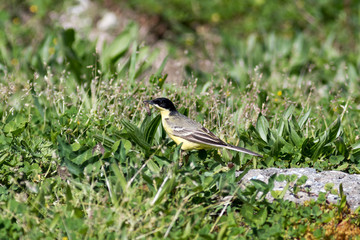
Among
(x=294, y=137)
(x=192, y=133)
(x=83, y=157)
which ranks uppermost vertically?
(x=83, y=157)

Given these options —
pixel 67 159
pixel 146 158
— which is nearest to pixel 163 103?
pixel 146 158

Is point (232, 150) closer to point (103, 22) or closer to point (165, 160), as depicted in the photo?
point (165, 160)

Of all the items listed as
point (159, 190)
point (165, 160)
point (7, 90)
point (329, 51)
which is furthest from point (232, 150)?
point (329, 51)

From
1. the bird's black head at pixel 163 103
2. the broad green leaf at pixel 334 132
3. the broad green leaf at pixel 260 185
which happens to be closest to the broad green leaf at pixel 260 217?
the broad green leaf at pixel 260 185

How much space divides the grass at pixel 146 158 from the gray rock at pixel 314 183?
14 cm

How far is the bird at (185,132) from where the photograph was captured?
183 inches

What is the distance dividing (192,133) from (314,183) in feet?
3.92

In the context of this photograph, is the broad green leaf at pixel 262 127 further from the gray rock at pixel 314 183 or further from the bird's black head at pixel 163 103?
the bird's black head at pixel 163 103

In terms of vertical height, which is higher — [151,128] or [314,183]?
[151,128]

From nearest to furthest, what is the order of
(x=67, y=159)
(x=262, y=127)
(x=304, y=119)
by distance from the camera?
(x=67, y=159)
(x=262, y=127)
(x=304, y=119)

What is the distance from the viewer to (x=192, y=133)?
4766 millimetres

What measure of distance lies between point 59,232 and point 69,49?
3875 millimetres

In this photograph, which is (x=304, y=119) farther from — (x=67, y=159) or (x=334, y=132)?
(x=67, y=159)

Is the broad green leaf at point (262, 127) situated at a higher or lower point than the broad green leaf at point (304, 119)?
higher
